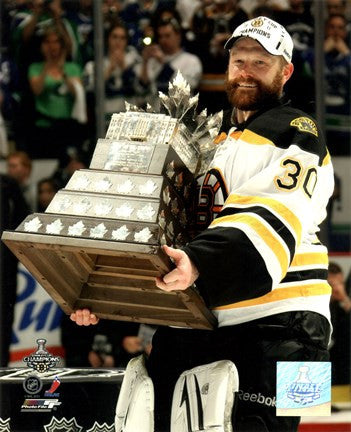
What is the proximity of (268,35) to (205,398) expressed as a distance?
0.99 meters

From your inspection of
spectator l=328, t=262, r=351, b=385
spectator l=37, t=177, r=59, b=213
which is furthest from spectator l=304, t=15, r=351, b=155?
spectator l=37, t=177, r=59, b=213

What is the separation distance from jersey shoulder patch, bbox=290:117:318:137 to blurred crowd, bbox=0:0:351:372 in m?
2.06

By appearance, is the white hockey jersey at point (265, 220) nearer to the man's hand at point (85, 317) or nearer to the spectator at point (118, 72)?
the man's hand at point (85, 317)

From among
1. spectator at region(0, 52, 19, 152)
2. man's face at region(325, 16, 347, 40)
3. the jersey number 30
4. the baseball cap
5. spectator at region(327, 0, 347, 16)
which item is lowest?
spectator at region(0, 52, 19, 152)

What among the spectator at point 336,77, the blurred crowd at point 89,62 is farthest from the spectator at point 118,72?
the spectator at point 336,77

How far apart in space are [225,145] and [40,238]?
0.69m

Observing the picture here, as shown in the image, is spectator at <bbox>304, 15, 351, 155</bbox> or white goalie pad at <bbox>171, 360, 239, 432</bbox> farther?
spectator at <bbox>304, 15, 351, 155</bbox>

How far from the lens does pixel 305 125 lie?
2.92 m

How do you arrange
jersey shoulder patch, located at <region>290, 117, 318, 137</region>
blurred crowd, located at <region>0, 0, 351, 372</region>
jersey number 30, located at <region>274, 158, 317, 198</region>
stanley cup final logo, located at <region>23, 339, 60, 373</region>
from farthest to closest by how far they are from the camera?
blurred crowd, located at <region>0, 0, 351, 372</region> → stanley cup final logo, located at <region>23, 339, 60, 373</region> → jersey shoulder patch, located at <region>290, 117, 318, 137</region> → jersey number 30, located at <region>274, 158, 317, 198</region>

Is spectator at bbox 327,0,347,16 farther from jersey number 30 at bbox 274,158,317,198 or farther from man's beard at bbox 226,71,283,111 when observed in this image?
jersey number 30 at bbox 274,158,317,198

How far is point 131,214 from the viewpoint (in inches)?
105

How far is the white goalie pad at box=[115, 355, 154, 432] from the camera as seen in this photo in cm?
298

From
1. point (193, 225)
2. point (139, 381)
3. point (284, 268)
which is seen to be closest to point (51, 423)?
point (139, 381)

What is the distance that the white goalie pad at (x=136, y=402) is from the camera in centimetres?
298
